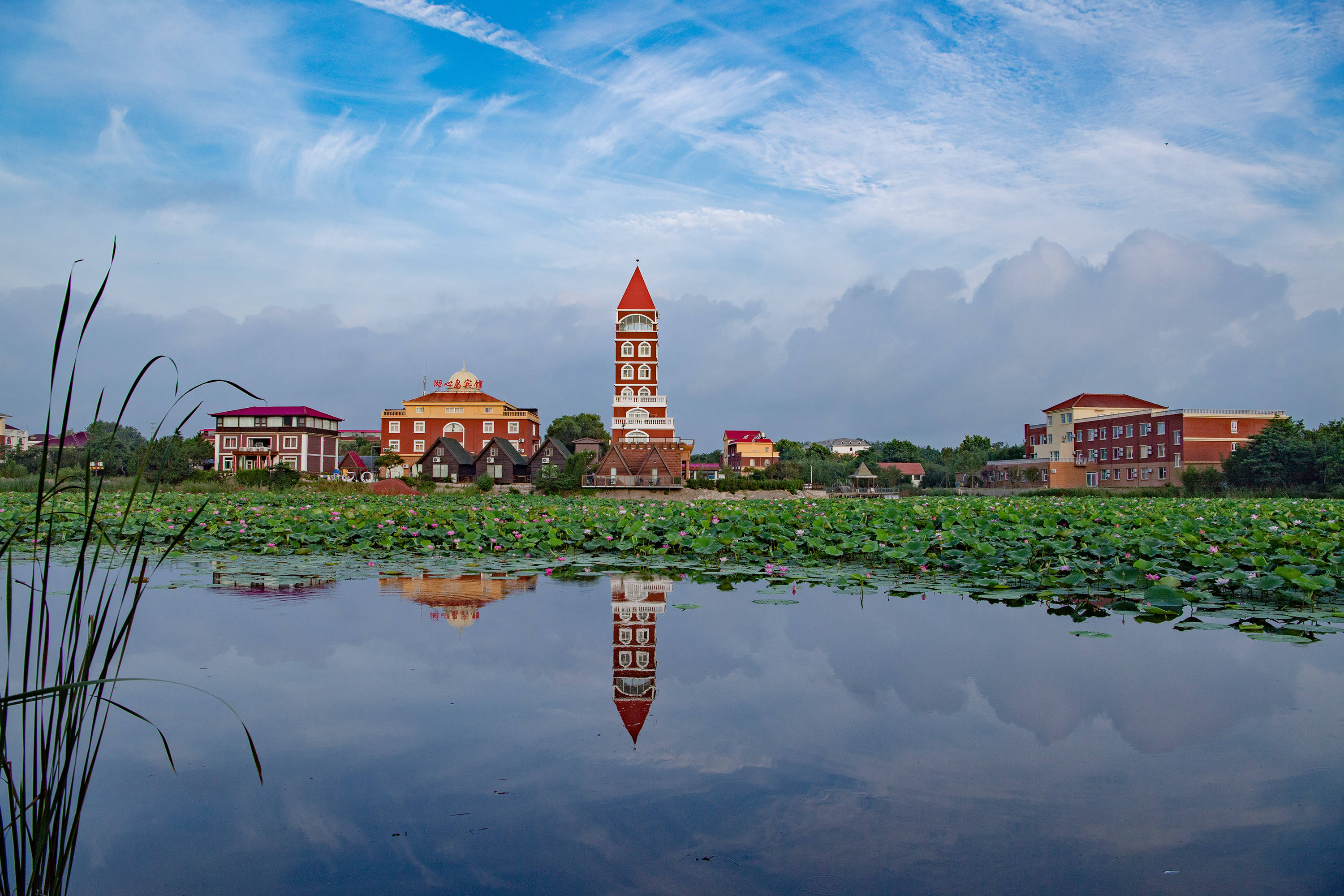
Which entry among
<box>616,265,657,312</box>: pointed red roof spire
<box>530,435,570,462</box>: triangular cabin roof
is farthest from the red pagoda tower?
<box>530,435,570,462</box>: triangular cabin roof

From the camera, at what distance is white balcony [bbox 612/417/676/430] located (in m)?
47.9

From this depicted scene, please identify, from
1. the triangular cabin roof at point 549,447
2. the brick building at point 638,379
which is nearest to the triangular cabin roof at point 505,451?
the triangular cabin roof at point 549,447

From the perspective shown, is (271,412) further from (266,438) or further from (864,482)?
(864,482)

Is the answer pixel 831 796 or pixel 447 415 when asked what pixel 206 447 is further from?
pixel 831 796

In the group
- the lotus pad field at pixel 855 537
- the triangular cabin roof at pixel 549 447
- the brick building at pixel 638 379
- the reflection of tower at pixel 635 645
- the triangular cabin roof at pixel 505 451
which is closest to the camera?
the reflection of tower at pixel 635 645

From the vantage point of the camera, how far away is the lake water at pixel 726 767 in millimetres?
2549

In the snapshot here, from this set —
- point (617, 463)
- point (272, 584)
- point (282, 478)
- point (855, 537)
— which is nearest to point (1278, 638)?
point (855, 537)

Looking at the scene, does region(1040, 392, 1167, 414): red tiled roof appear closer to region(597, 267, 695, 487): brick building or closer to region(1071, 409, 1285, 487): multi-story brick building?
region(1071, 409, 1285, 487): multi-story brick building

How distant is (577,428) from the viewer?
79688 mm

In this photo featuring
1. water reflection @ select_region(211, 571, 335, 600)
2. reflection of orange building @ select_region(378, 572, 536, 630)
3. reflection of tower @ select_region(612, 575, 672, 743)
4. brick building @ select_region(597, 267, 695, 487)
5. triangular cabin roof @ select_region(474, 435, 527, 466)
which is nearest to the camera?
reflection of tower @ select_region(612, 575, 672, 743)

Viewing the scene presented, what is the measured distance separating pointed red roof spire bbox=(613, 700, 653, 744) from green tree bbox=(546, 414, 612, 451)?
239 feet

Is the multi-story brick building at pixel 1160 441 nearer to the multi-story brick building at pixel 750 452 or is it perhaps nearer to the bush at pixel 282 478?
the multi-story brick building at pixel 750 452

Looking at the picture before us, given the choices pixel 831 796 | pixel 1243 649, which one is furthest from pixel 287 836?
pixel 1243 649

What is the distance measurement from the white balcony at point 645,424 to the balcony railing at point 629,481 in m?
5.75
